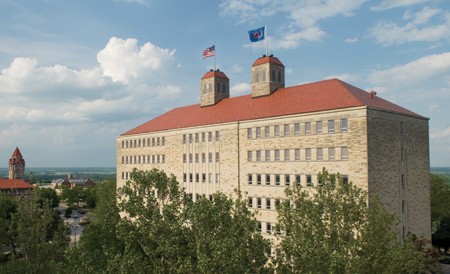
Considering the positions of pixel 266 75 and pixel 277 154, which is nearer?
pixel 277 154

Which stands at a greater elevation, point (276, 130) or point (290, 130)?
point (276, 130)

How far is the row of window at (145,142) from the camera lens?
75812mm

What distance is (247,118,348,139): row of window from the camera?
48112mm

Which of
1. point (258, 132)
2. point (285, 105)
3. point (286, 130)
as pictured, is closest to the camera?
point (286, 130)

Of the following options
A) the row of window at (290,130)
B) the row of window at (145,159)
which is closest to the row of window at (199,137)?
the row of window at (290,130)

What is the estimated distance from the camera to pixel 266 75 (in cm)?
6438

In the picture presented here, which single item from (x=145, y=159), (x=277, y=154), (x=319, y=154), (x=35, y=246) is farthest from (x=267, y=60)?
(x=35, y=246)

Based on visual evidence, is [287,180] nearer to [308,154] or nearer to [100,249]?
[308,154]

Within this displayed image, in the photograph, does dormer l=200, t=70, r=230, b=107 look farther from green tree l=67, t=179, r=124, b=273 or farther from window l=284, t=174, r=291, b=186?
green tree l=67, t=179, r=124, b=273

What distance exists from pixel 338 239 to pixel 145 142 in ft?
184

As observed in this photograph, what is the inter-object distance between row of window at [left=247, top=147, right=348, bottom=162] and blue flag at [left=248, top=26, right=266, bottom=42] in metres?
20.2

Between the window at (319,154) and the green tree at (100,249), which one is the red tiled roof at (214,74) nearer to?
the window at (319,154)

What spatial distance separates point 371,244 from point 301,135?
78.8 feet

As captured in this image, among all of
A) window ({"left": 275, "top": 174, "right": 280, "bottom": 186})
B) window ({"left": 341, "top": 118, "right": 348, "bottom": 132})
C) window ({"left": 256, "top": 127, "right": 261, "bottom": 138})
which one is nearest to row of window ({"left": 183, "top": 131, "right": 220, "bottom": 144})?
window ({"left": 256, "top": 127, "right": 261, "bottom": 138})
